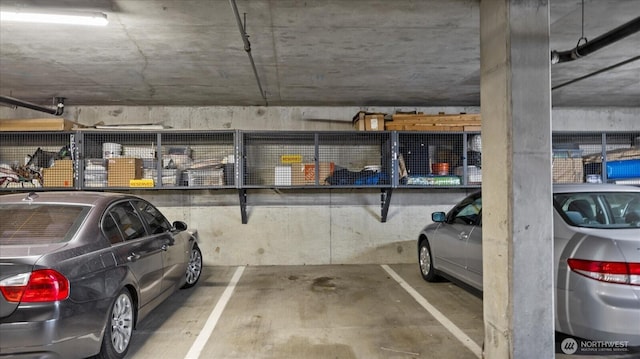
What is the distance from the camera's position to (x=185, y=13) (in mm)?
3428

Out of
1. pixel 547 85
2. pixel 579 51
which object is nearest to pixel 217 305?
pixel 547 85

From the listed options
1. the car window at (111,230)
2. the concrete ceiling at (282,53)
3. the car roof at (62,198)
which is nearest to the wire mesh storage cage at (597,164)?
the concrete ceiling at (282,53)

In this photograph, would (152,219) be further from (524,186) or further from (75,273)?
(524,186)

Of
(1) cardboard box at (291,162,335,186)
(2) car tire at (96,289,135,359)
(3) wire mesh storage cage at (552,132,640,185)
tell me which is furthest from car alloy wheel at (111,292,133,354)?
(3) wire mesh storage cage at (552,132,640,185)

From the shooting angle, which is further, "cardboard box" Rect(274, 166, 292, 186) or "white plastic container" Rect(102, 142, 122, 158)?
"cardboard box" Rect(274, 166, 292, 186)

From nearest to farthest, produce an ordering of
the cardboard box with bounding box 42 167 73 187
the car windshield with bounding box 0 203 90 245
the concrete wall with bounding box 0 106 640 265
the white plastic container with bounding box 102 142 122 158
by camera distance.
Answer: the car windshield with bounding box 0 203 90 245
the cardboard box with bounding box 42 167 73 187
the white plastic container with bounding box 102 142 122 158
the concrete wall with bounding box 0 106 640 265

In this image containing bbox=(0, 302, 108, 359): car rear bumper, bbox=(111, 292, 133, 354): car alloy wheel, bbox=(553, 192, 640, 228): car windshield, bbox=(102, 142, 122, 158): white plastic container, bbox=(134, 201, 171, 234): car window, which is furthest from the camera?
bbox=(102, 142, 122, 158): white plastic container

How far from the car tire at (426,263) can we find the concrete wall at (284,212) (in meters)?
1.31

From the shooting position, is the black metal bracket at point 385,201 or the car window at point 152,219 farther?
the black metal bracket at point 385,201

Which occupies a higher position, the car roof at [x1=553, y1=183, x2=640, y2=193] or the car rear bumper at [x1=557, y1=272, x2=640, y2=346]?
the car roof at [x1=553, y1=183, x2=640, y2=193]

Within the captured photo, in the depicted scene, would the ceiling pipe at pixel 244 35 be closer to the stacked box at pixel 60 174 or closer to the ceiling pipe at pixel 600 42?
the ceiling pipe at pixel 600 42

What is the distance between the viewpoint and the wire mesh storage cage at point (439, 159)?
6.28 m

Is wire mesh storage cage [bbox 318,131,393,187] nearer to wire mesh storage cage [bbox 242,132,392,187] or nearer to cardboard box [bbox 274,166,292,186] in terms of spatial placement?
wire mesh storage cage [bbox 242,132,392,187]

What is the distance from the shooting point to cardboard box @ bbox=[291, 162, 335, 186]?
20.5 feet
